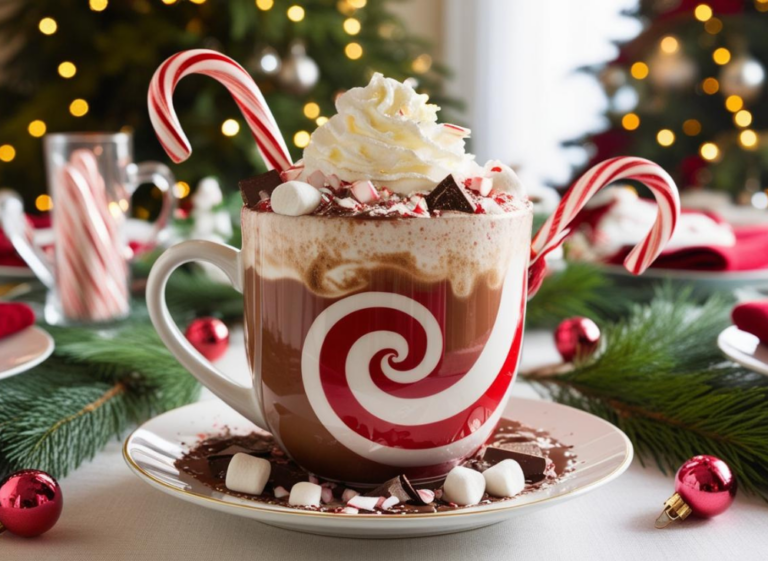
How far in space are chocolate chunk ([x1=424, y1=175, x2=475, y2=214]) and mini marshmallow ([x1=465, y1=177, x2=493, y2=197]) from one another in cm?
4

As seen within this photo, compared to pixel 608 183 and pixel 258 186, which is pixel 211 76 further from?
pixel 608 183

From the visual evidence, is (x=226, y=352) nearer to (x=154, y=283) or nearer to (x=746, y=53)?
(x=154, y=283)

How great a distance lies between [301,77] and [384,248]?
79.6 inches

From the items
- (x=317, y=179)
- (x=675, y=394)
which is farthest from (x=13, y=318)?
(x=675, y=394)

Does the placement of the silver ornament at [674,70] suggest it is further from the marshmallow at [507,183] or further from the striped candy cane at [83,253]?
the marshmallow at [507,183]

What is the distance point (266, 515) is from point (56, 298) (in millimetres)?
842

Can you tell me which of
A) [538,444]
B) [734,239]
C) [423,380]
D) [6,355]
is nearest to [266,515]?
[423,380]

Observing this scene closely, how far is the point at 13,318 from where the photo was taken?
92 cm

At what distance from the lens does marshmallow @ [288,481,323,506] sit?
60 cm

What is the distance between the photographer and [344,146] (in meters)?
0.68

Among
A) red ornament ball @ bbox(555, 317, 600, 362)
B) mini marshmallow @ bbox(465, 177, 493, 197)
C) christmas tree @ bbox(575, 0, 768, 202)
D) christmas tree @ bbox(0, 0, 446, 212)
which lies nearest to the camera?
mini marshmallow @ bbox(465, 177, 493, 197)

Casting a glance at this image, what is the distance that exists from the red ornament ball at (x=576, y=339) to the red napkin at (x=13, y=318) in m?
0.60

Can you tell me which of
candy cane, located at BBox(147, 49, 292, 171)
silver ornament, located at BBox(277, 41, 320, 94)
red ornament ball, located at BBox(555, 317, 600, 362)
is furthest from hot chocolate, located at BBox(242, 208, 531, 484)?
silver ornament, located at BBox(277, 41, 320, 94)

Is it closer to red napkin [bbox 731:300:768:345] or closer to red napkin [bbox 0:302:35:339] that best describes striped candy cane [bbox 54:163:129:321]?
red napkin [bbox 0:302:35:339]
